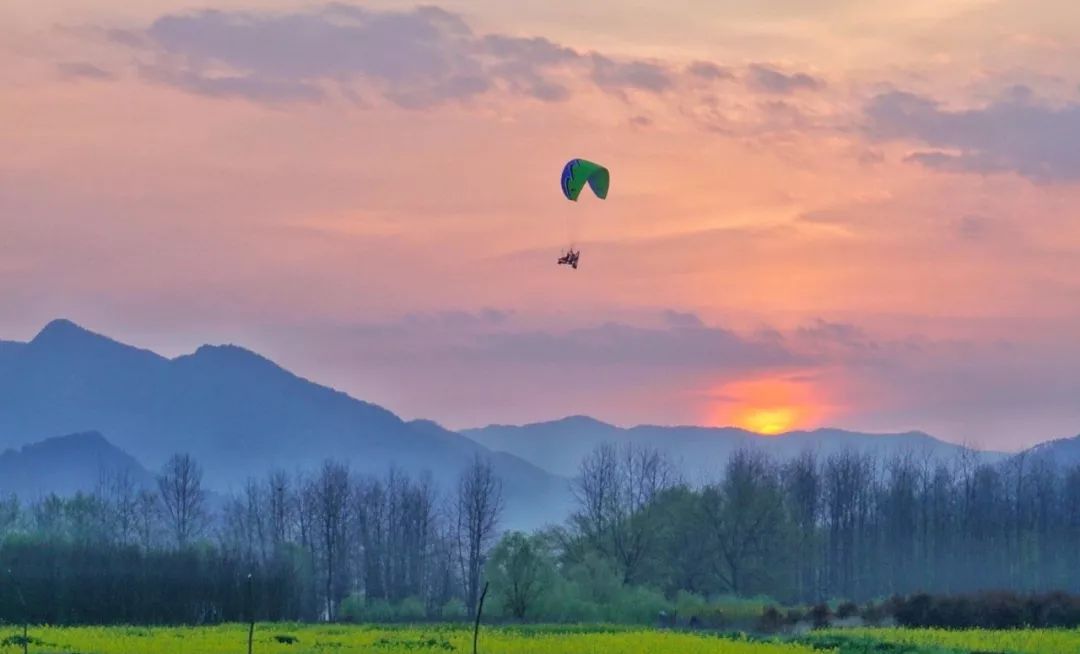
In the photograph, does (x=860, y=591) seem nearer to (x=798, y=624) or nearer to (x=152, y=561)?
(x=798, y=624)

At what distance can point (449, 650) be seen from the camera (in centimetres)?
4478

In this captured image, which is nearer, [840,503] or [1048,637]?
[1048,637]

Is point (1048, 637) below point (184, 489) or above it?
below

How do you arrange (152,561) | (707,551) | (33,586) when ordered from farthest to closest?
(707,551) → (152,561) → (33,586)

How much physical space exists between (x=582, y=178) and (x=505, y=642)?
15.1 meters

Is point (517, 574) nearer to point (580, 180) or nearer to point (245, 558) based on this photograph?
point (245, 558)

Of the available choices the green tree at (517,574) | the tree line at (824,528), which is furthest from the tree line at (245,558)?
the tree line at (824,528)

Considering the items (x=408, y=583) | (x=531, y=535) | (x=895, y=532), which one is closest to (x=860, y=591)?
(x=895, y=532)

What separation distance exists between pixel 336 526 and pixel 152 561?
128 feet

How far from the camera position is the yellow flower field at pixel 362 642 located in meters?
43.9

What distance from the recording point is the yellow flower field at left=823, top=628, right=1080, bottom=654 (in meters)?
46.7

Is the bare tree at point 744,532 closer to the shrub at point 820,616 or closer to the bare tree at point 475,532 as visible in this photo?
the bare tree at point 475,532

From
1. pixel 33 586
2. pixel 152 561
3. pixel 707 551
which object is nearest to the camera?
pixel 33 586

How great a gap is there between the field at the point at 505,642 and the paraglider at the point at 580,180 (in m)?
11.5
